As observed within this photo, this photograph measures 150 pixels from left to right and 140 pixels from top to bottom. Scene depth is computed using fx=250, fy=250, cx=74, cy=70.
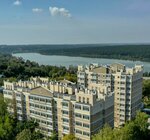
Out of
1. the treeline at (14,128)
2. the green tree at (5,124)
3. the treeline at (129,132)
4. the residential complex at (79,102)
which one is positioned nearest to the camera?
the treeline at (129,132)

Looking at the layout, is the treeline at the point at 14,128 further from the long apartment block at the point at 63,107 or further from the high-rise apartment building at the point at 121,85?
the high-rise apartment building at the point at 121,85

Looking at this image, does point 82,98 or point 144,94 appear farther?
point 144,94

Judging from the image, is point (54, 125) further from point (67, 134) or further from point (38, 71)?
point (38, 71)

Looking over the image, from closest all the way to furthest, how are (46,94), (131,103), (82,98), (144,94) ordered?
(82,98), (46,94), (131,103), (144,94)

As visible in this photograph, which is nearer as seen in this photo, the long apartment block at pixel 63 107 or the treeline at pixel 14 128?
the long apartment block at pixel 63 107

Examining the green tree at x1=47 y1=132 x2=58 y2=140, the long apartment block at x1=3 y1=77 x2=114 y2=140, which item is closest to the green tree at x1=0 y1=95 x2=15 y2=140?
the long apartment block at x1=3 y1=77 x2=114 y2=140

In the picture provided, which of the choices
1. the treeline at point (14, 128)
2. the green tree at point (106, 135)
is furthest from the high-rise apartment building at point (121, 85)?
the green tree at point (106, 135)

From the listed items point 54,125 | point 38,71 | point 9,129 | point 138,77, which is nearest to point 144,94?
point 138,77
